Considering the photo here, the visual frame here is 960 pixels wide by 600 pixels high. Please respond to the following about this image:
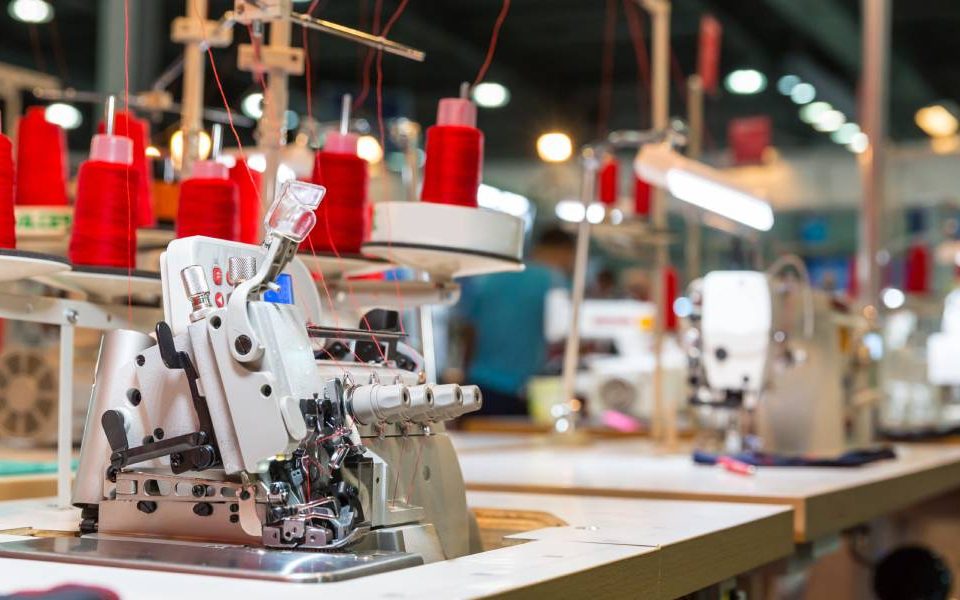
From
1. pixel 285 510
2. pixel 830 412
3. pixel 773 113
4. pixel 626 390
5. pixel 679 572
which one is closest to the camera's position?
pixel 285 510

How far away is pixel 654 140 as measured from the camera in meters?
3.79

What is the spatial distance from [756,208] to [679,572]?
2.18m

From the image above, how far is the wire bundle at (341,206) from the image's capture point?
2225mm

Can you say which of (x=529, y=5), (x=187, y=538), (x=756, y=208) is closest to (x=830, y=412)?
(x=756, y=208)

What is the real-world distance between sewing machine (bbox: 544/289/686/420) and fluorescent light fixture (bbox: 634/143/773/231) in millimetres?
845

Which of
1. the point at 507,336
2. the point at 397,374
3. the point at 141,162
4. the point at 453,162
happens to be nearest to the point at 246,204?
the point at 141,162

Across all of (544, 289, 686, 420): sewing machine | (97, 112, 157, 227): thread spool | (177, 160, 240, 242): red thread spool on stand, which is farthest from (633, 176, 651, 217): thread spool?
(177, 160, 240, 242): red thread spool on stand

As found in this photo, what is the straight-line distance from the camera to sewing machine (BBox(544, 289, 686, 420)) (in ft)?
17.7

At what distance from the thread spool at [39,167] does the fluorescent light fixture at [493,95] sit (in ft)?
35.2

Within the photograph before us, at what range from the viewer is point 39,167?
257cm

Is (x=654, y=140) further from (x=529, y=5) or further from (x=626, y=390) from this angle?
(x=529, y=5)

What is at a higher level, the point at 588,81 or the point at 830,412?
the point at 588,81

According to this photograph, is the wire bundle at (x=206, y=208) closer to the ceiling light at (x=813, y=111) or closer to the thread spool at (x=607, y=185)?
the thread spool at (x=607, y=185)

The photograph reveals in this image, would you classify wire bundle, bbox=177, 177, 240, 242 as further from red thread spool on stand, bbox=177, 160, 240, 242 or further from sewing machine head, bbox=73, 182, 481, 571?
sewing machine head, bbox=73, 182, 481, 571
